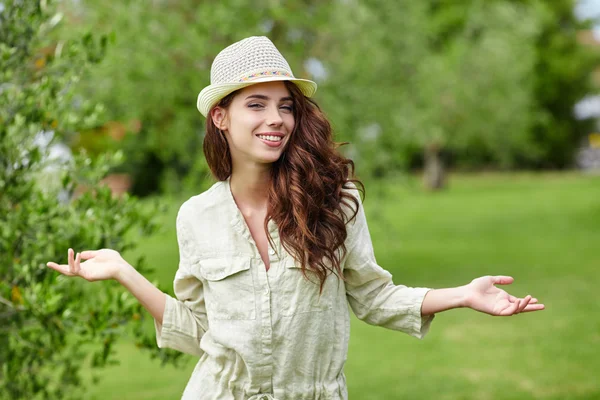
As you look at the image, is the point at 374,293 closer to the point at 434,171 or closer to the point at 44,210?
the point at 44,210

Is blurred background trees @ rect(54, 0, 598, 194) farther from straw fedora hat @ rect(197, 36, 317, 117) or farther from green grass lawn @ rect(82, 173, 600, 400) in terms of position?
straw fedora hat @ rect(197, 36, 317, 117)

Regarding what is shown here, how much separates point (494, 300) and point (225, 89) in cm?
102

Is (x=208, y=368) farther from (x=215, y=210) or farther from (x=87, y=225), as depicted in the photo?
(x=87, y=225)

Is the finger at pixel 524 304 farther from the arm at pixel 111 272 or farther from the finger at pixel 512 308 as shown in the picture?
the arm at pixel 111 272

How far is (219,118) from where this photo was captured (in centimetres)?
281

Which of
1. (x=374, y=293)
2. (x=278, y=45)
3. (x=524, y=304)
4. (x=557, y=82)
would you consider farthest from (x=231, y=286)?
(x=557, y=82)

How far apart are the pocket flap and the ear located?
17.0 inches

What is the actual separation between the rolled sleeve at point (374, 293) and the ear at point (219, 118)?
0.50m

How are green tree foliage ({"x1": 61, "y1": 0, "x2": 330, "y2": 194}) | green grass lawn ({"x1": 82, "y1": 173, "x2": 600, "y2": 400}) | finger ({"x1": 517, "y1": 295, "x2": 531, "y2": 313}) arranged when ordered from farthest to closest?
1. green tree foliage ({"x1": 61, "y1": 0, "x2": 330, "y2": 194})
2. green grass lawn ({"x1": 82, "y1": 173, "x2": 600, "y2": 400})
3. finger ({"x1": 517, "y1": 295, "x2": 531, "y2": 313})

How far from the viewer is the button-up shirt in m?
2.61

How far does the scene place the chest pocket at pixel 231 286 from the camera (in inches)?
104

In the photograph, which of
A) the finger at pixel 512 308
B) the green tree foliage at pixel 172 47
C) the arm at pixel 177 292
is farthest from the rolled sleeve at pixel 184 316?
the green tree foliage at pixel 172 47

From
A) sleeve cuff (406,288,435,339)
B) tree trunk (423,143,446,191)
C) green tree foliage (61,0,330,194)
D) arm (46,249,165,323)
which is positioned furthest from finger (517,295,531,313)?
tree trunk (423,143,446,191)

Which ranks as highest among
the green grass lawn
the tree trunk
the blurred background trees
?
the tree trunk
